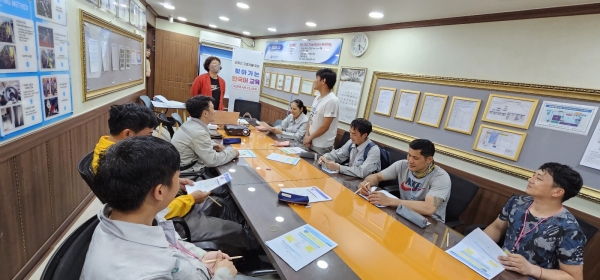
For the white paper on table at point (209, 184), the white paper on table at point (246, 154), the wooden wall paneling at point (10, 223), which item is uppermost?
the white paper on table at point (246, 154)

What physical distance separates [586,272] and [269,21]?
5.01 metres

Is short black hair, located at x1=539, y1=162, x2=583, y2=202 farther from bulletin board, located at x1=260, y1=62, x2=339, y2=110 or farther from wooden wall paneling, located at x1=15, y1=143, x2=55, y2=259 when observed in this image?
bulletin board, located at x1=260, y1=62, x2=339, y2=110

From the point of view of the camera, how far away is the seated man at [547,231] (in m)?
1.23

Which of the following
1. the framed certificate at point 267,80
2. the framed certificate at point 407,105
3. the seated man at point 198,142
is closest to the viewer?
the seated man at point 198,142

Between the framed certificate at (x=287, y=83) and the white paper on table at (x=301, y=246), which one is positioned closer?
the white paper on table at (x=301, y=246)

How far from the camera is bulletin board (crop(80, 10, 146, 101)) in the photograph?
223 centimetres

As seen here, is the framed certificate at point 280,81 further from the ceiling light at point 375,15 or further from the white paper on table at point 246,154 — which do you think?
the white paper on table at point 246,154

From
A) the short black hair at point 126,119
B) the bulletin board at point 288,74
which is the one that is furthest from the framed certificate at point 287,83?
the short black hair at point 126,119

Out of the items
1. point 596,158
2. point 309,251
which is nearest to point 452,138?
point 596,158

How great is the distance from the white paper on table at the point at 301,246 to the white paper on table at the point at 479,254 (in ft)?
2.14

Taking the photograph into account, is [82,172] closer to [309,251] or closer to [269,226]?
[269,226]

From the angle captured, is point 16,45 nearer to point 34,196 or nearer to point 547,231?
point 34,196

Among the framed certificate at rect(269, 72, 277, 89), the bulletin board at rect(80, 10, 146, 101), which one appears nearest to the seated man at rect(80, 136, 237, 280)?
the bulletin board at rect(80, 10, 146, 101)

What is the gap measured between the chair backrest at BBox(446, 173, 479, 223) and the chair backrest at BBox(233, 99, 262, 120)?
12.6ft
